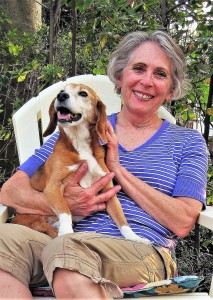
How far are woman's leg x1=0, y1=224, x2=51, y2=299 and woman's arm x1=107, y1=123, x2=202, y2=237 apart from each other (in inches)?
18.4

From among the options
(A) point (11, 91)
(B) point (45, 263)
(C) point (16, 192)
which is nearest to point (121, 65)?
(C) point (16, 192)

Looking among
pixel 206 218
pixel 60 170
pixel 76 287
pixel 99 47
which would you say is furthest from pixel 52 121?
pixel 99 47

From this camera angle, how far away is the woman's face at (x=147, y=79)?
2.46 m

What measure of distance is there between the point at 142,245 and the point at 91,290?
1.47 ft

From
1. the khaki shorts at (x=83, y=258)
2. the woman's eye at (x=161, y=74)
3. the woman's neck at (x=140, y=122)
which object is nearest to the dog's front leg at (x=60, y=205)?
the khaki shorts at (x=83, y=258)

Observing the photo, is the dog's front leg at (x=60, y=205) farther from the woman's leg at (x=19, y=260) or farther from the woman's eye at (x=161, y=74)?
the woman's eye at (x=161, y=74)

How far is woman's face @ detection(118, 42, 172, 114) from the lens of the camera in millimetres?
2455

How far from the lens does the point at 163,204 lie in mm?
2156

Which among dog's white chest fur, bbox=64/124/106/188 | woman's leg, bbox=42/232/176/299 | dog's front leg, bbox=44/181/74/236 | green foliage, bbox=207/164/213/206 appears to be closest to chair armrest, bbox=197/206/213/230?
woman's leg, bbox=42/232/176/299

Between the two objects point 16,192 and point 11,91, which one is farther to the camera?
point 11,91

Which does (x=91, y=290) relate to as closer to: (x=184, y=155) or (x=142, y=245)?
(x=142, y=245)

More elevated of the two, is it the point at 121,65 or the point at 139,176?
the point at 121,65

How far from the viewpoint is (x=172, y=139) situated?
2412 millimetres

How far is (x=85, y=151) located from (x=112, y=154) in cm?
14
